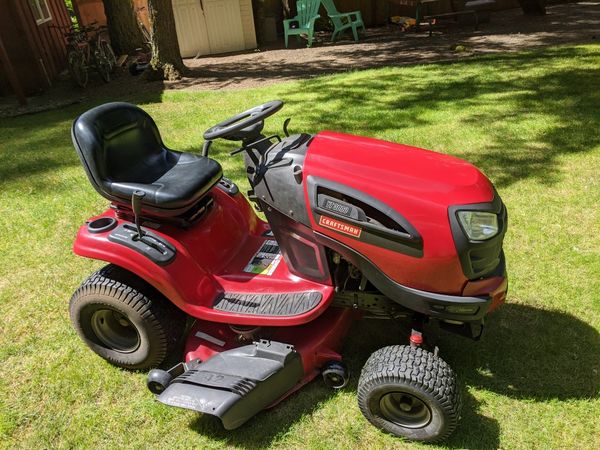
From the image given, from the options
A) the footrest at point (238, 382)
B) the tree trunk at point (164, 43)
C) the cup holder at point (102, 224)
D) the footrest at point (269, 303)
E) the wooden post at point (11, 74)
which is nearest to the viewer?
the footrest at point (238, 382)

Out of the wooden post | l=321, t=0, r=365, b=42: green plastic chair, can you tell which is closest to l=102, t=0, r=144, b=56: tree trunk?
the wooden post

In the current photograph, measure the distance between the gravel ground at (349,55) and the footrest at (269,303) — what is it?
6751 millimetres

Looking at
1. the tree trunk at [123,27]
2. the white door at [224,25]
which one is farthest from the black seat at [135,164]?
the tree trunk at [123,27]

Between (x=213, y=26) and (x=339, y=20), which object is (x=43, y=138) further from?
(x=339, y=20)

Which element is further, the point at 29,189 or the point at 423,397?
the point at 29,189

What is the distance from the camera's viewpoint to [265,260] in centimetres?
278

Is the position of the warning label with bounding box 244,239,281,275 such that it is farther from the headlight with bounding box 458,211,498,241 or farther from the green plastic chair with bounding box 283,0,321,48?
the green plastic chair with bounding box 283,0,321,48

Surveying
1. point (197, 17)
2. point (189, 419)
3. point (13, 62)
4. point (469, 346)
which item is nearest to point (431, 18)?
point (197, 17)

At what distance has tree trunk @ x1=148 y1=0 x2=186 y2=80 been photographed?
345 inches

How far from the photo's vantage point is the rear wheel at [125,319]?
2.59 m

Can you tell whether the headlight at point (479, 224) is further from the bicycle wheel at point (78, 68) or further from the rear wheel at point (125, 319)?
the bicycle wheel at point (78, 68)

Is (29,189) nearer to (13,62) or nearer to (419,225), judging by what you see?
(419,225)

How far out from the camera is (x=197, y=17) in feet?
39.6

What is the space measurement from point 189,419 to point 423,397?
1.15m
